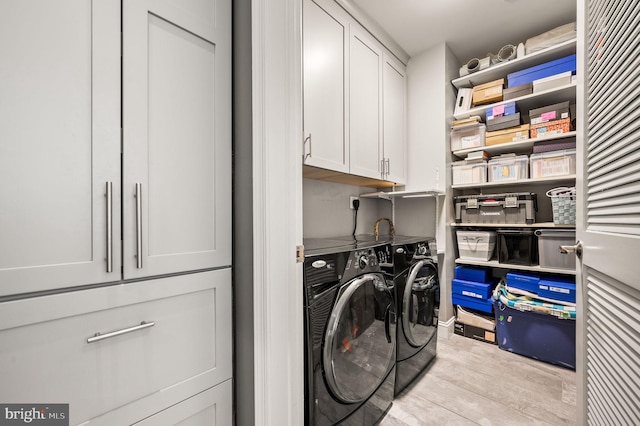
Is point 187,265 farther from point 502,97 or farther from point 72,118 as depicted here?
point 502,97

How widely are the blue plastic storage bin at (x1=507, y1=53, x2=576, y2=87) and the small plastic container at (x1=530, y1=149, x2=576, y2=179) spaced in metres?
0.64

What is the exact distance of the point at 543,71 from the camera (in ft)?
6.99

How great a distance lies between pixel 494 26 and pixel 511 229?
1790mm

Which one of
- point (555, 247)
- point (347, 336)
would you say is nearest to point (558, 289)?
point (555, 247)

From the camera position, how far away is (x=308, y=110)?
5.29 ft

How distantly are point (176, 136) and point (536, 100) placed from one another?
2.82 m

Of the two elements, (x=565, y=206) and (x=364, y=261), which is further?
(x=565, y=206)

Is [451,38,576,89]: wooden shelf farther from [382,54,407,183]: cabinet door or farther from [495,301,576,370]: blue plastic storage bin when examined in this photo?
[495,301,576,370]: blue plastic storage bin

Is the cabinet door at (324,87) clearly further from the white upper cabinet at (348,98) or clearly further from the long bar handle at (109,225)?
the long bar handle at (109,225)

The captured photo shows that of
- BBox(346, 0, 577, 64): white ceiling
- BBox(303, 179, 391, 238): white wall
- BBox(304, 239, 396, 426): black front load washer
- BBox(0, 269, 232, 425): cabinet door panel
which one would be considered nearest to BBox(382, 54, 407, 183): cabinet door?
BBox(346, 0, 577, 64): white ceiling

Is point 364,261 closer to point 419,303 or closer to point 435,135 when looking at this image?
point 419,303

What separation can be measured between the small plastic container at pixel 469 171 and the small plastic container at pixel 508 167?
63mm

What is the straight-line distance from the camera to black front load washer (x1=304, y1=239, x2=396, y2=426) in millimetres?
1099

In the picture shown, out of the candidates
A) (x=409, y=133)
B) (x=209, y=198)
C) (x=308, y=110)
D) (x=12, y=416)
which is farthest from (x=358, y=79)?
(x=12, y=416)
